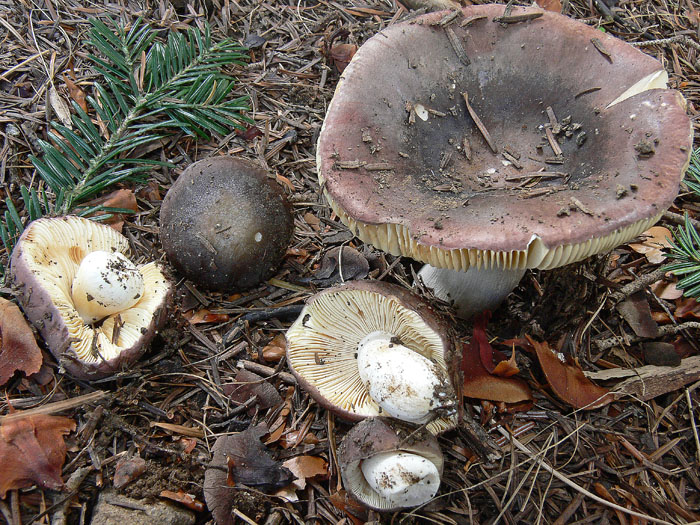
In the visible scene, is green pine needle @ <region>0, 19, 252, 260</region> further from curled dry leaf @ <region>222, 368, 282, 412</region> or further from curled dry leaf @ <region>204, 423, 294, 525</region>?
curled dry leaf @ <region>204, 423, 294, 525</region>

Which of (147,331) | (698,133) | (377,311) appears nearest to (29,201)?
(147,331)

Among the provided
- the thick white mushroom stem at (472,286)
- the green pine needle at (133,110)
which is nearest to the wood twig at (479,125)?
the thick white mushroom stem at (472,286)

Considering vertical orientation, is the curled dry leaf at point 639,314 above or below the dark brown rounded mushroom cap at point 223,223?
below

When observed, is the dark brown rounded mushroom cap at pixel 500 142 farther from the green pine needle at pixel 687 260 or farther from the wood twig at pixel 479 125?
the green pine needle at pixel 687 260

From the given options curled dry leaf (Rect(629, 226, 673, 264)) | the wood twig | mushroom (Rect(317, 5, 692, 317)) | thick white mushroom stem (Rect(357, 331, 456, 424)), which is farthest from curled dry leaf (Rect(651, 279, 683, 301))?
thick white mushroom stem (Rect(357, 331, 456, 424))

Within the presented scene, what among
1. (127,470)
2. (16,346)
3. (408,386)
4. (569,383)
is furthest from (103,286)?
(569,383)

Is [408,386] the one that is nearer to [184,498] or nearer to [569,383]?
[569,383]
